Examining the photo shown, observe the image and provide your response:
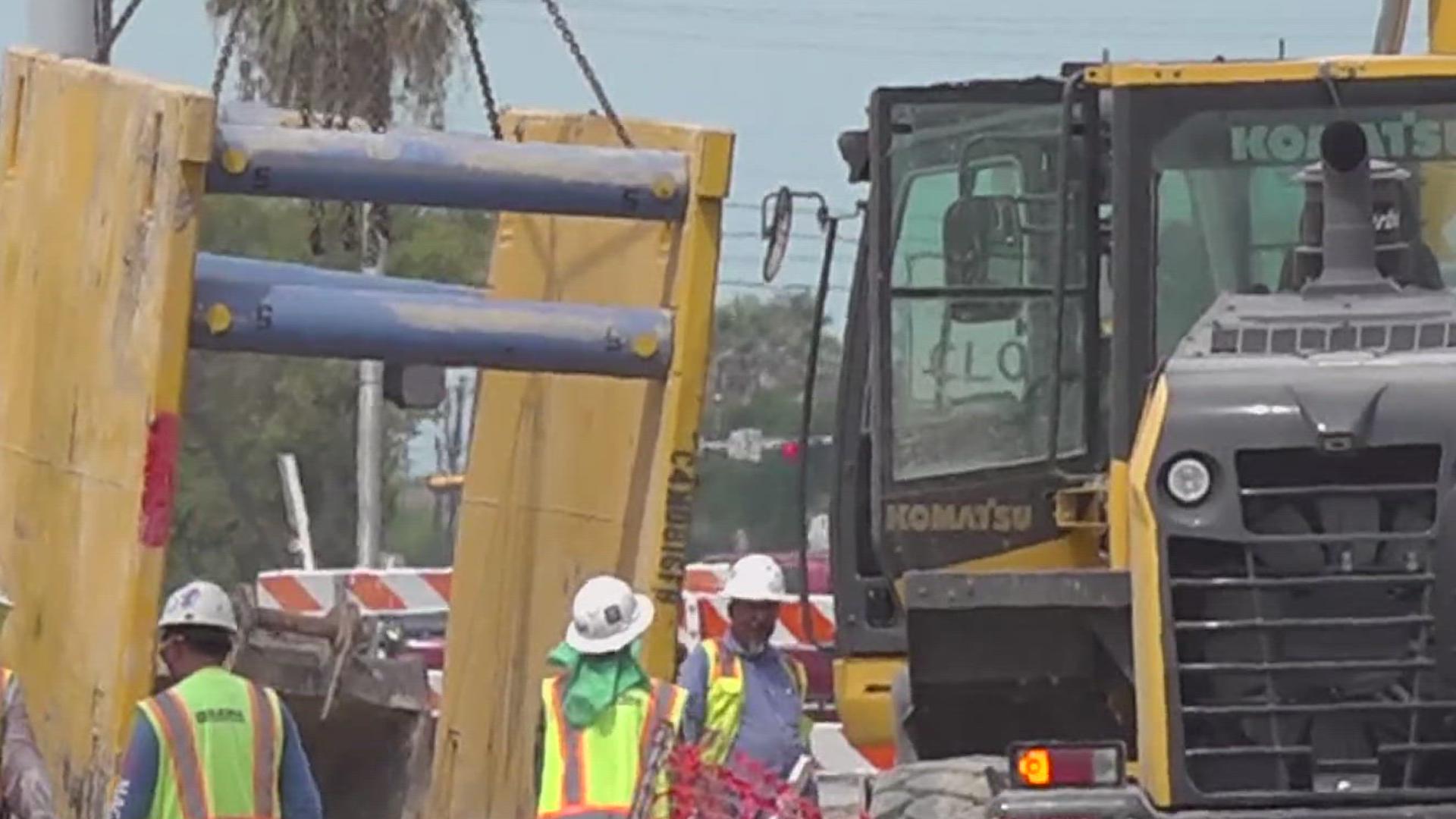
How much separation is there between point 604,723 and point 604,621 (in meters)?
0.26

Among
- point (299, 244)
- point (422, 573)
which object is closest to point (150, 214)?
point (422, 573)

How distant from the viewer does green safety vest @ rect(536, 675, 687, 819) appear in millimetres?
8969

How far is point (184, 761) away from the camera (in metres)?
8.62

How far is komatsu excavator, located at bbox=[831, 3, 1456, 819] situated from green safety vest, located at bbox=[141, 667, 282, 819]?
159 cm

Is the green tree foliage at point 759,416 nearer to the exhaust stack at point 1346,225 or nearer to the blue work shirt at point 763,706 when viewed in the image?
the blue work shirt at point 763,706

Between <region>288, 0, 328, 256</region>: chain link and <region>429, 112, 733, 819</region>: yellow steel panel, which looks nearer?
<region>429, 112, 733, 819</region>: yellow steel panel

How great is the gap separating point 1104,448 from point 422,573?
15888mm

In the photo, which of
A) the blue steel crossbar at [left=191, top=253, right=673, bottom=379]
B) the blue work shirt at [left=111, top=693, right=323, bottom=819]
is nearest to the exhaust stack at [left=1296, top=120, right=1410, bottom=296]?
the blue work shirt at [left=111, top=693, right=323, bottom=819]

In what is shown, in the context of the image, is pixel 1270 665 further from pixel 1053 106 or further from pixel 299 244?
pixel 299 244

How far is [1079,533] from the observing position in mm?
9992

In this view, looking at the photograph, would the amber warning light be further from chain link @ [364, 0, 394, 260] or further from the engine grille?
chain link @ [364, 0, 394, 260]

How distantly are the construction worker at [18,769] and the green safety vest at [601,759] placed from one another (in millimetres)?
1318

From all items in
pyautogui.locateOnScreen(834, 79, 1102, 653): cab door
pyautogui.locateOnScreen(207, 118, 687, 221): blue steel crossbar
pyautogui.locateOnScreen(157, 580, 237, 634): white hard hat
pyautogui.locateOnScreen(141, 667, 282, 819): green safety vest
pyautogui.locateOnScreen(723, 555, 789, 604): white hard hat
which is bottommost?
pyautogui.locateOnScreen(141, 667, 282, 819): green safety vest

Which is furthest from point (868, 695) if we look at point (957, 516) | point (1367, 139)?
point (1367, 139)
